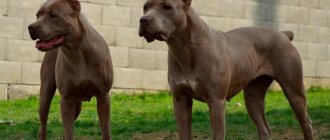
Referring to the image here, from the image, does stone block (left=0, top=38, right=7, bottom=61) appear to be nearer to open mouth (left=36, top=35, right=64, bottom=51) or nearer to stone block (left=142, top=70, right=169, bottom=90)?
stone block (left=142, top=70, right=169, bottom=90)

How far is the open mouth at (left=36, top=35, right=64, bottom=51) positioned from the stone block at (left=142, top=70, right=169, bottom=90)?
654 centimetres

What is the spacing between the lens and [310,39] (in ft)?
49.3

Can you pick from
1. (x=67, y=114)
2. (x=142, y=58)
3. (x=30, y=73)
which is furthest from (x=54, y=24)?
(x=142, y=58)

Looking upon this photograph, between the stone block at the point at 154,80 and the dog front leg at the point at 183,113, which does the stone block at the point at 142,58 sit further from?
the dog front leg at the point at 183,113

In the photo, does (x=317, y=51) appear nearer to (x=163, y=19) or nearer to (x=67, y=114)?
(x=67, y=114)

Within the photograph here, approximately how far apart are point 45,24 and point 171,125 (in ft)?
12.0

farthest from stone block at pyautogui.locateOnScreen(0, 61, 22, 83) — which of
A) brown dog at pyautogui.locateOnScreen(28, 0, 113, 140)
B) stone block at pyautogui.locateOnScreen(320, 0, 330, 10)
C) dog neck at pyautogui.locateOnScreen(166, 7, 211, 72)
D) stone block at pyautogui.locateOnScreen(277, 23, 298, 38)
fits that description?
stone block at pyautogui.locateOnScreen(320, 0, 330, 10)

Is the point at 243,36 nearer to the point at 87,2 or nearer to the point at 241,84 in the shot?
the point at 241,84

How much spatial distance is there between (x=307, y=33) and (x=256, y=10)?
143cm

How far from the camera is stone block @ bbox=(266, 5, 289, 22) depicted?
47.2ft

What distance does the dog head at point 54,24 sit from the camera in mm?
6227

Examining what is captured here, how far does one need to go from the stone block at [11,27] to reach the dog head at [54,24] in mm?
5071

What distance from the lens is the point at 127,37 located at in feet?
41.3

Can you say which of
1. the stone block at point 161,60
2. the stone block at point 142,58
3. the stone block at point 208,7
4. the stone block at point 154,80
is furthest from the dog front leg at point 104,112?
the stone block at point 208,7
